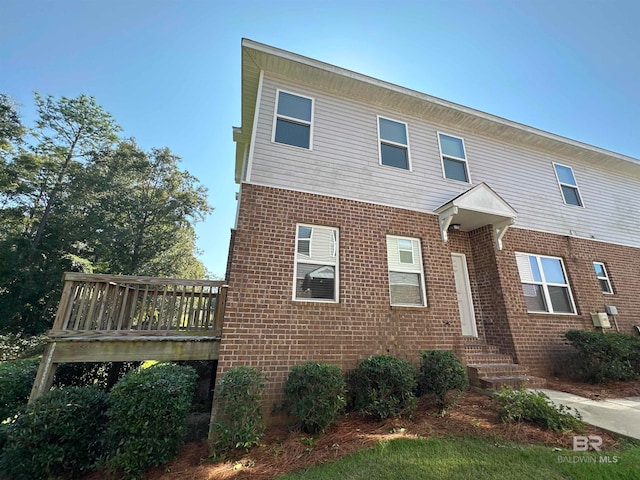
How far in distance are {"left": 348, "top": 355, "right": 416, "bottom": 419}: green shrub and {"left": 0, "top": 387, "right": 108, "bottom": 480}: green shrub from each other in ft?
12.2

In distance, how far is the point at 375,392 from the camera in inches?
166

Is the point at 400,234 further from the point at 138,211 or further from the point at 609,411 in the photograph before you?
the point at 138,211

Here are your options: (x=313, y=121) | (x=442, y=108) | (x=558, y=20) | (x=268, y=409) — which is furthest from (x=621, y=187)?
(x=268, y=409)

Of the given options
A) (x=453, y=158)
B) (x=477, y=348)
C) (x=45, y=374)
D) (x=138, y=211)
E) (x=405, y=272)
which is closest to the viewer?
(x=45, y=374)

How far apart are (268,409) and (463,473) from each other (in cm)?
293

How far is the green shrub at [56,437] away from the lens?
3125 mm

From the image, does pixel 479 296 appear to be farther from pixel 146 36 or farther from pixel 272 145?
pixel 146 36

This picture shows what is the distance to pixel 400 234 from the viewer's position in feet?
20.9

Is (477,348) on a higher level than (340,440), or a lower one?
higher

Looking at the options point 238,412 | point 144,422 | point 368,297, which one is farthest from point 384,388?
point 144,422

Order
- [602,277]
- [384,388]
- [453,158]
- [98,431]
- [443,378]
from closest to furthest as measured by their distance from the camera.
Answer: [98,431] < [384,388] < [443,378] < [453,158] < [602,277]

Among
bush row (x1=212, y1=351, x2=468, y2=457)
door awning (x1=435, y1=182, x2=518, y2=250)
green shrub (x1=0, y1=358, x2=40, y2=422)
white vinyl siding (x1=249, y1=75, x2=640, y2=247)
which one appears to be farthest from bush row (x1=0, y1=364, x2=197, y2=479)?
door awning (x1=435, y1=182, x2=518, y2=250)

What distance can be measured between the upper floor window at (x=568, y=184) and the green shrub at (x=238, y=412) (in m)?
11.0

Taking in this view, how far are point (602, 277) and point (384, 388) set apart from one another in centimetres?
881
